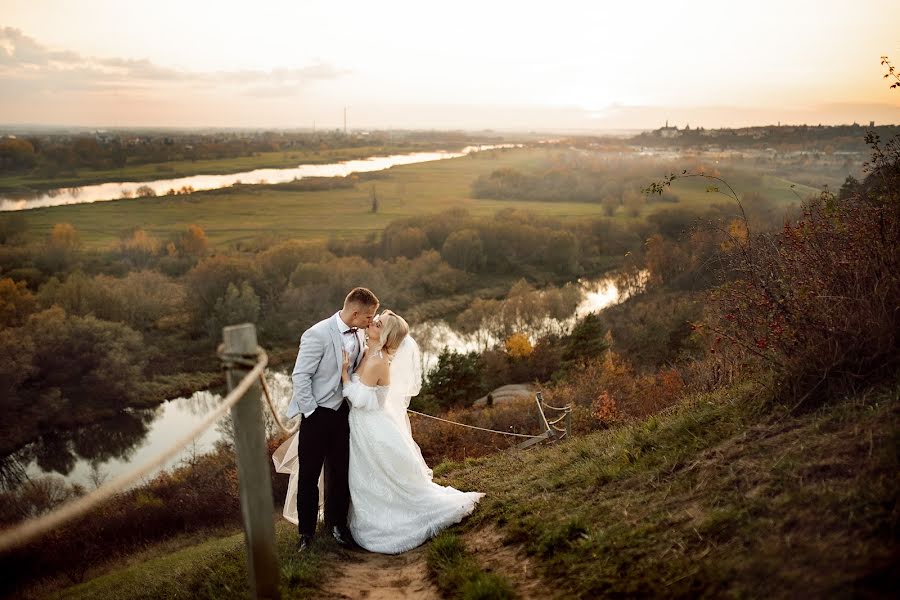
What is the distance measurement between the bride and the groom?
9 centimetres

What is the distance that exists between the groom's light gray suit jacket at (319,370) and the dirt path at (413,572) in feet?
4.31

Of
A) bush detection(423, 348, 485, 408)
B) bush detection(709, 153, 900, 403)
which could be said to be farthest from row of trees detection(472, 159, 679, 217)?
bush detection(709, 153, 900, 403)

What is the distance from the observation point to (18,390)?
3553cm

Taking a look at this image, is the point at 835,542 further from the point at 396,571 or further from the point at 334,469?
the point at 334,469

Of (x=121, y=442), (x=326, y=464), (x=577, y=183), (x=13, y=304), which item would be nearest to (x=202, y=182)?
(x=577, y=183)

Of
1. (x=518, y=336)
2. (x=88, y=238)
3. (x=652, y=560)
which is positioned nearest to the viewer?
(x=652, y=560)

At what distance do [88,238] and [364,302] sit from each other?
73725 millimetres

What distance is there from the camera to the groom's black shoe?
213 inches

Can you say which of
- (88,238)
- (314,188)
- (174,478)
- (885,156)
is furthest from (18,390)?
Result: (314,188)

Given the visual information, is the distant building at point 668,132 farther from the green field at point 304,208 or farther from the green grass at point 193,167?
the green grass at point 193,167

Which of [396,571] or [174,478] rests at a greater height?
[396,571]

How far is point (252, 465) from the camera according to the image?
3.43m

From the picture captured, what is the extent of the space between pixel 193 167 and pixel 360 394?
115m

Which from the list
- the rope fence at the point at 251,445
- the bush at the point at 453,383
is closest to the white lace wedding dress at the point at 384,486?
the rope fence at the point at 251,445
